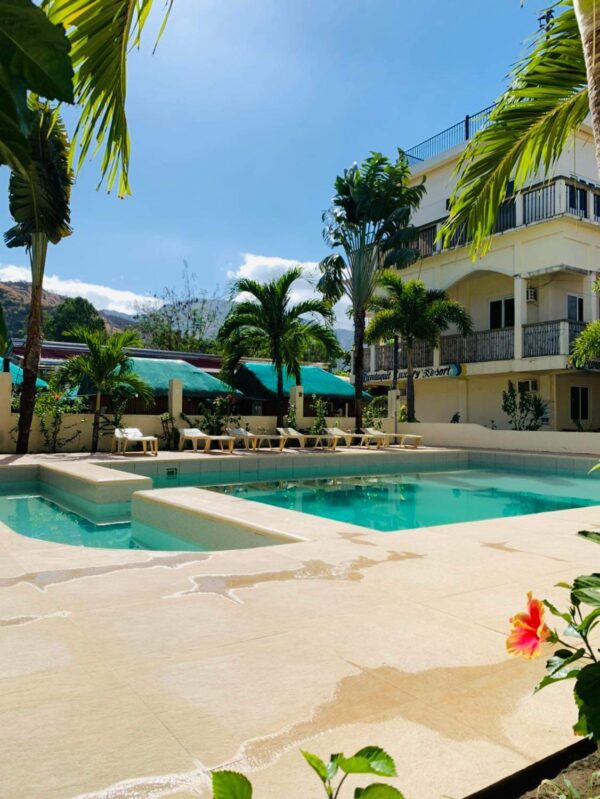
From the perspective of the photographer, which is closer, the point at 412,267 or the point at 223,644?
the point at 223,644

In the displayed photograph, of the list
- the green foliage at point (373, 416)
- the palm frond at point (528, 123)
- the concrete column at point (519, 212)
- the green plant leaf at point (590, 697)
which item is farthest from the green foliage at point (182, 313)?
the green plant leaf at point (590, 697)

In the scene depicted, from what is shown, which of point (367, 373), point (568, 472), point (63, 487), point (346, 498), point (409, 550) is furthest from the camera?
point (367, 373)

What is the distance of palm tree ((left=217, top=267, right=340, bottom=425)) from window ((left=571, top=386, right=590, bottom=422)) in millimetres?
9899

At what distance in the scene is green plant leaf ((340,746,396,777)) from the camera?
0.88m

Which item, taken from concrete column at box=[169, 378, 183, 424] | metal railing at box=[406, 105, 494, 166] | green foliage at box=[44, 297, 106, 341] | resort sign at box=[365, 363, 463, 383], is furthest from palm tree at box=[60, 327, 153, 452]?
green foliage at box=[44, 297, 106, 341]

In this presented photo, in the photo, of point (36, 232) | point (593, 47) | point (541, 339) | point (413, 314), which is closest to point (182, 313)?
point (413, 314)

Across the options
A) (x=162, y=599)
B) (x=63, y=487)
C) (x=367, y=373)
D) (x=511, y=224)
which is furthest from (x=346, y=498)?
(x=367, y=373)

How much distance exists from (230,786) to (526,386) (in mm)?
23573

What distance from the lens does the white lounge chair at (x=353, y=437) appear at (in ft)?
62.5

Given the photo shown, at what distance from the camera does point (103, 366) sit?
618 inches

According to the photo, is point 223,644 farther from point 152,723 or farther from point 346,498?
point 346,498

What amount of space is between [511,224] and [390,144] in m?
5.52

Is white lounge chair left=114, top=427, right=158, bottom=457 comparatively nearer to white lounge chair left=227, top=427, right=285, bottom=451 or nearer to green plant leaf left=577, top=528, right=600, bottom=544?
white lounge chair left=227, top=427, right=285, bottom=451

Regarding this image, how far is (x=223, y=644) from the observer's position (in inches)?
116
